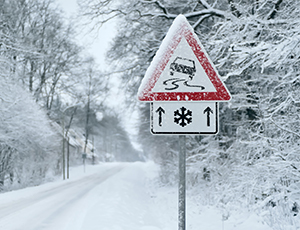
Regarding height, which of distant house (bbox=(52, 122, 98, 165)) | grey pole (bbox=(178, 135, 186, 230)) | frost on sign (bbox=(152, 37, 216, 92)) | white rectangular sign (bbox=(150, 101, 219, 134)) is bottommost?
distant house (bbox=(52, 122, 98, 165))

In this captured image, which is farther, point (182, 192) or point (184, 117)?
point (184, 117)

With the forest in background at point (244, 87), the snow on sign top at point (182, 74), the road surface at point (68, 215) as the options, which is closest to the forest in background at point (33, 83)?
the forest in background at point (244, 87)

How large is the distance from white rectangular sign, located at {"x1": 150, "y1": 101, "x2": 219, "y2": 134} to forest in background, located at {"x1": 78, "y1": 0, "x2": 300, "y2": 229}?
159cm

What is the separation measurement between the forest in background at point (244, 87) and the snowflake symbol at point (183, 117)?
1.67 metres

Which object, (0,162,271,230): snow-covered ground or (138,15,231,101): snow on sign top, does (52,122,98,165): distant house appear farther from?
(138,15,231,101): snow on sign top

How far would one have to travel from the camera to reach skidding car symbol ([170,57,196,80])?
215 centimetres

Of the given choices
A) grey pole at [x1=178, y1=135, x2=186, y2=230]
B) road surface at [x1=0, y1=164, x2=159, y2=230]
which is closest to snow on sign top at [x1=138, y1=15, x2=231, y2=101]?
grey pole at [x1=178, y1=135, x2=186, y2=230]

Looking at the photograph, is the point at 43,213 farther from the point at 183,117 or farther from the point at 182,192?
the point at 183,117

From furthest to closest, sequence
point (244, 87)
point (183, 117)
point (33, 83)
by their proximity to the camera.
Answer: point (33, 83)
point (244, 87)
point (183, 117)

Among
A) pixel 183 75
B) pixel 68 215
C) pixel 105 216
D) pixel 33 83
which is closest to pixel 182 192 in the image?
pixel 183 75

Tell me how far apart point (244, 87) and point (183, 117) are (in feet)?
14.2

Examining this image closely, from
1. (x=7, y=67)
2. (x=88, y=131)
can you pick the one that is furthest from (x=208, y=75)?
(x=88, y=131)

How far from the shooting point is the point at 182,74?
214 cm

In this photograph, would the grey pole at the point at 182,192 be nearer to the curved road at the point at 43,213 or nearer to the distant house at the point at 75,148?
the curved road at the point at 43,213
